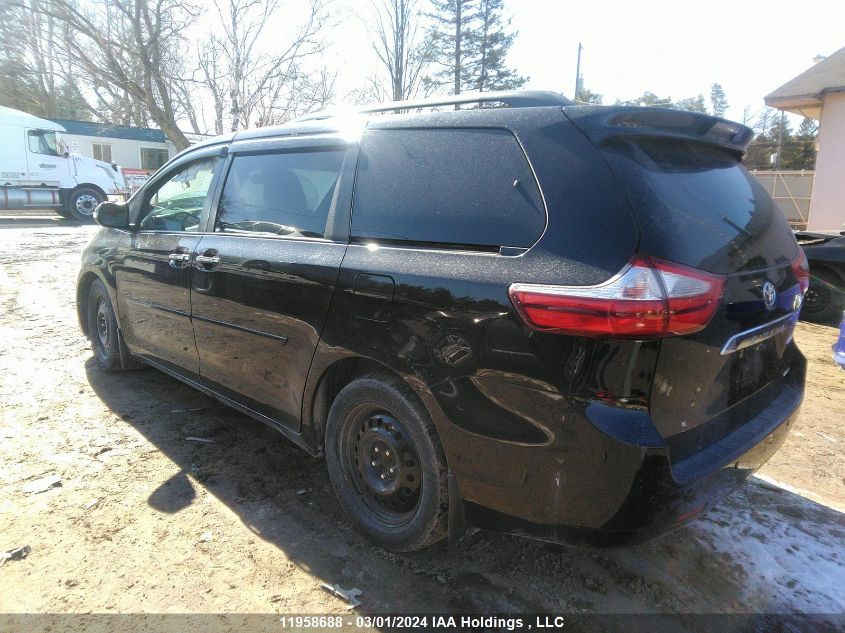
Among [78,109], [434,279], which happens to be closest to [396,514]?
[434,279]

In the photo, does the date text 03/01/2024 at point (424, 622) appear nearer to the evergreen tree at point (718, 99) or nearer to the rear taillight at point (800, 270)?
the rear taillight at point (800, 270)

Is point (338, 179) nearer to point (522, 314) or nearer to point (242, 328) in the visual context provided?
point (242, 328)

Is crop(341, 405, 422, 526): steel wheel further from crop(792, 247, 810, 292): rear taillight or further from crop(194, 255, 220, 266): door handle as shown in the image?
crop(792, 247, 810, 292): rear taillight

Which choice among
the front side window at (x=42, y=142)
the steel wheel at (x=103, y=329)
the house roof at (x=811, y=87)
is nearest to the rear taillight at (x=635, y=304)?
the steel wheel at (x=103, y=329)

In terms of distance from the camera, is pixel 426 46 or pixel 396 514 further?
pixel 426 46

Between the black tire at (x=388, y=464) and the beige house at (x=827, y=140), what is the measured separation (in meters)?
15.8

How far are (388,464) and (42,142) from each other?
22975mm

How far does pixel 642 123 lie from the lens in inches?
81.3

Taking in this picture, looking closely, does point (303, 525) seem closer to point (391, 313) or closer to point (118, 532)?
point (118, 532)

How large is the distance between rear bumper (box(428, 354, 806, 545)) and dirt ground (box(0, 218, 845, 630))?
0.51m

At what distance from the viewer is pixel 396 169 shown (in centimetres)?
251

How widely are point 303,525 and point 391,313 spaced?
1.25 metres

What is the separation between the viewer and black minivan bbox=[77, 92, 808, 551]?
179 cm

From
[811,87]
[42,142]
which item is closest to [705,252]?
[811,87]
